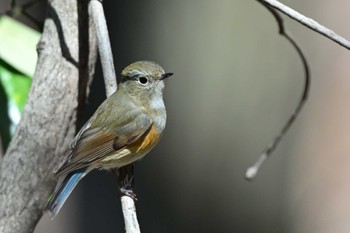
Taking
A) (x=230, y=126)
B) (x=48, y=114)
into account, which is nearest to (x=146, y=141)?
(x=48, y=114)

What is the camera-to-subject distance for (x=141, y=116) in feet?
8.38

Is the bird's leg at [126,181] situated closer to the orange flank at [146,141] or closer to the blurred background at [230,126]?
the orange flank at [146,141]

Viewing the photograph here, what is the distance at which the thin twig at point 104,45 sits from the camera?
213cm

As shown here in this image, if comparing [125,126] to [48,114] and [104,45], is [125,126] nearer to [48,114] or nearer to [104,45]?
[48,114]

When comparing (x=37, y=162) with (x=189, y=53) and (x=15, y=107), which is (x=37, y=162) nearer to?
(x=15, y=107)

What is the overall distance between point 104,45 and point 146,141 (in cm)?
47

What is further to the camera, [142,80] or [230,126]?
[230,126]

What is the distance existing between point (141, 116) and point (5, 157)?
49 cm

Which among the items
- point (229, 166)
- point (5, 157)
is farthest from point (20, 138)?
point (229, 166)

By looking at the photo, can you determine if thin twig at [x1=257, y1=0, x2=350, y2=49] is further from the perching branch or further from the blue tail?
the blue tail

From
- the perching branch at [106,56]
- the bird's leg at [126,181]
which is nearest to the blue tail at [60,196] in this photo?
the bird's leg at [126,181]

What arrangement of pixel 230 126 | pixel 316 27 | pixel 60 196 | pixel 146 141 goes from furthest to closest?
1. pixel 230 126
2. pixel 146 141
3. pixel 60 196
4. pixel 316 27

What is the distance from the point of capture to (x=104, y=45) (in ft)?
7.01

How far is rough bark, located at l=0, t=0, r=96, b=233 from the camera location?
2.25 meters
